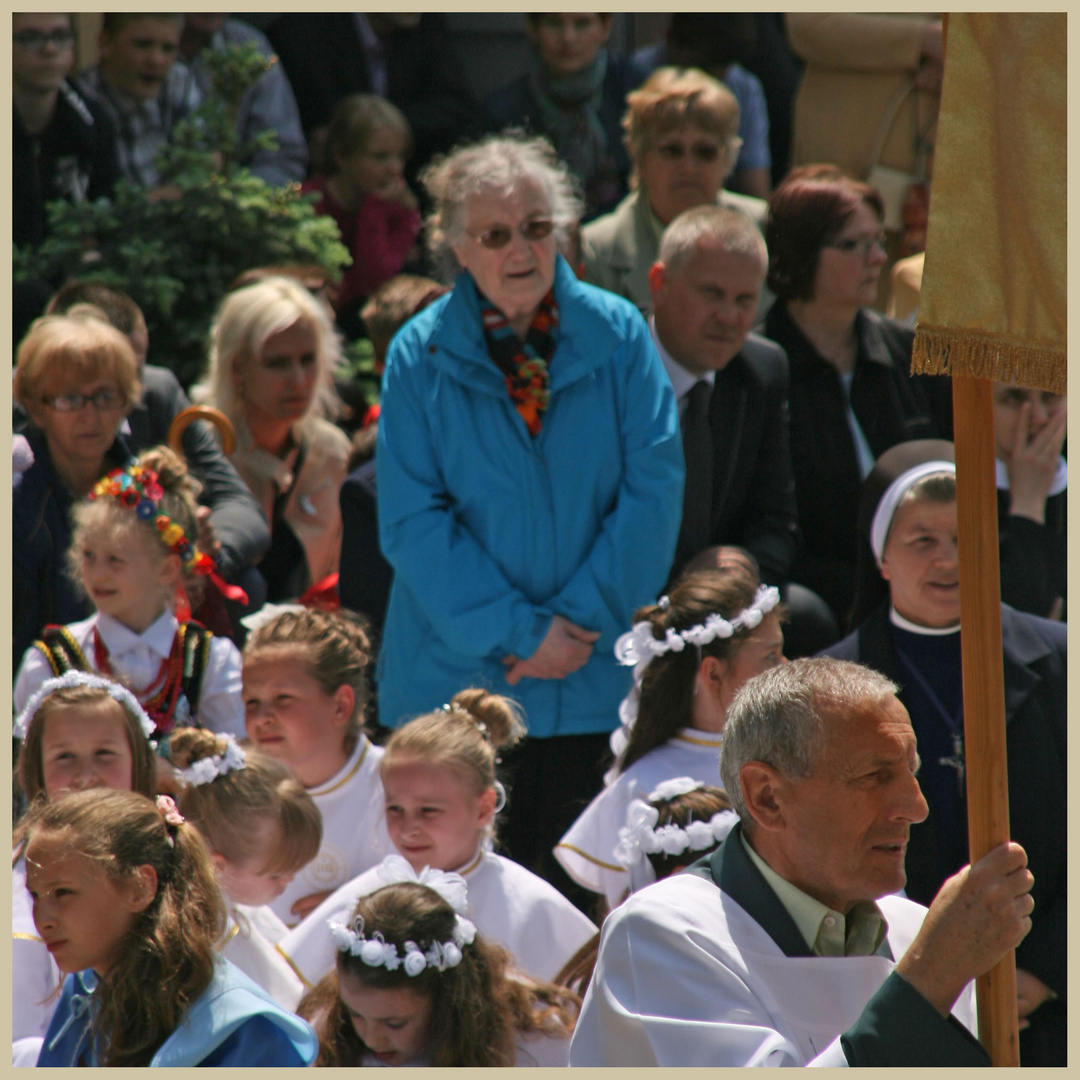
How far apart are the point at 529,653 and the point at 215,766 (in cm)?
97

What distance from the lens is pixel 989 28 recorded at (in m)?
2.57

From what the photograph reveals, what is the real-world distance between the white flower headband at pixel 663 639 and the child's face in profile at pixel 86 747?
1.33m

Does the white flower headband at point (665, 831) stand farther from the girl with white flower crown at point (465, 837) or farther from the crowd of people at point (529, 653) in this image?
the girl with white flower crown at point (465, 837)

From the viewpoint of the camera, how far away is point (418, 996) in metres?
3.64

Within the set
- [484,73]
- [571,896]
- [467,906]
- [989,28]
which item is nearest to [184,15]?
[484,73]

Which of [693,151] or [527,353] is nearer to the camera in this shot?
[527,353]

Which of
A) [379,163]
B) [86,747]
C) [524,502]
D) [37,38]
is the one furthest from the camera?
[379,163]

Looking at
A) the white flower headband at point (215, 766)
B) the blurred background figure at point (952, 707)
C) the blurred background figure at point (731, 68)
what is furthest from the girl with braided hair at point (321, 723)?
the blurred background figure at point (731, 68)

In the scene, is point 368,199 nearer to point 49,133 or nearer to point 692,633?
point 49,133

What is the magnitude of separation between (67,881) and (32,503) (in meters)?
2.52

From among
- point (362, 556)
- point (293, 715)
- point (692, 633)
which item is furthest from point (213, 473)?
point (692, 633)

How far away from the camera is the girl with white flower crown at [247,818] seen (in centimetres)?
431

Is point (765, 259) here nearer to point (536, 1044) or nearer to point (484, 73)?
point (536, 1044)

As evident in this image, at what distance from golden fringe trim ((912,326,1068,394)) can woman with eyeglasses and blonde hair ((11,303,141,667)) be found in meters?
3.59
